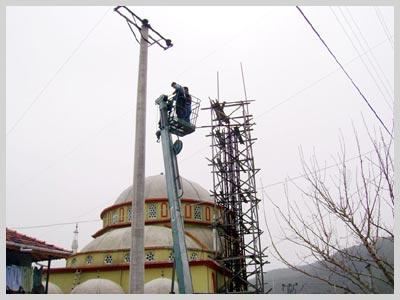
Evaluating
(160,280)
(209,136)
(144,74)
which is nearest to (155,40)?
(144,74)

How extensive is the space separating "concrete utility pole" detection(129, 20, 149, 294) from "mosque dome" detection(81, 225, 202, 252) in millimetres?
15239

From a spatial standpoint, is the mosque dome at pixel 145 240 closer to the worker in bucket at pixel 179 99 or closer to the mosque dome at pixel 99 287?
the mosque dome at pixel 99 287

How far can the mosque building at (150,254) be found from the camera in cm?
2252

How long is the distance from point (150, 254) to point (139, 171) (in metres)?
15.5

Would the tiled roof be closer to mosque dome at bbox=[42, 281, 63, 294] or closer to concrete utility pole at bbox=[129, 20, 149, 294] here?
concrete utility pole at bbox=[129, 20, 149, 294]

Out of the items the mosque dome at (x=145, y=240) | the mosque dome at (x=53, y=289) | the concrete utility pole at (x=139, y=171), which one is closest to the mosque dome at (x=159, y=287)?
the mosque dome at (x=145, y=240)

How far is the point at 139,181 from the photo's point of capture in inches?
385

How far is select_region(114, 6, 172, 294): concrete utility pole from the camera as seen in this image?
898 cm

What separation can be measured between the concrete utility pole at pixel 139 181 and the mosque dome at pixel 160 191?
1926cm

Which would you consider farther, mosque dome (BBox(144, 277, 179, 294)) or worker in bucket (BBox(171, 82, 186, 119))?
mosque dome (BBox(144, 277, 179, 294))

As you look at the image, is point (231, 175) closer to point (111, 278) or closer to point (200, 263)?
point (200, 263)

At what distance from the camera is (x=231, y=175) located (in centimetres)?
2659

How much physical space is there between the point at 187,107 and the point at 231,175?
52.2 feet

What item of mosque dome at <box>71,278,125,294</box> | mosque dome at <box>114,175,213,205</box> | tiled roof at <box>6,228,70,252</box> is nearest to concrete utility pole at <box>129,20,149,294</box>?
tiled roof at <box>6,228,70,252</box>
